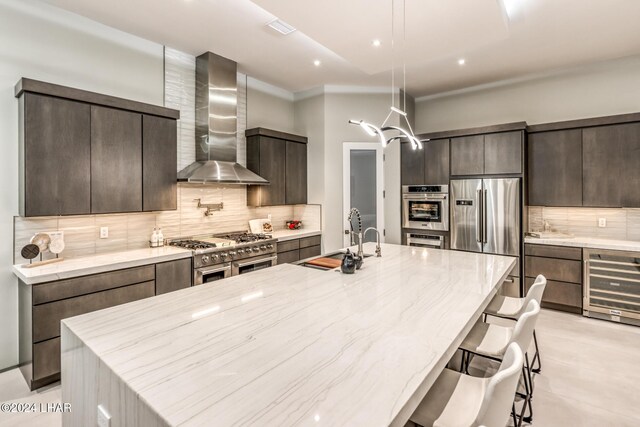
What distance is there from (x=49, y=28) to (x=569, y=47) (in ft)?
17.8

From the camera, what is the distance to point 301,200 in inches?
209

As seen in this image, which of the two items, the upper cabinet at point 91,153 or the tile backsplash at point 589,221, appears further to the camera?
the tile backsplash at point 589,221

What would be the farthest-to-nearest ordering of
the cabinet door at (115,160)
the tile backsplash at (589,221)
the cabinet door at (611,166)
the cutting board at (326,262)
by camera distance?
1. the tile backsplash at (589,221)
2. the cabinet door at (611,166)
3. the cabinet door at (115,160)
4. the cutting board at (326,262)

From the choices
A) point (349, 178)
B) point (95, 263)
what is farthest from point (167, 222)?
point (349, 178)

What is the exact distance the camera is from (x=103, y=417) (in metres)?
1.28

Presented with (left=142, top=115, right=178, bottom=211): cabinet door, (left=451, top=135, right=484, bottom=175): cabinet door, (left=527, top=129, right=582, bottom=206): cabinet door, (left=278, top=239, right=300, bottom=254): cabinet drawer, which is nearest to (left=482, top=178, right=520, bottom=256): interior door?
(left=451, top=135, right=484, bottom=175): cabinet door

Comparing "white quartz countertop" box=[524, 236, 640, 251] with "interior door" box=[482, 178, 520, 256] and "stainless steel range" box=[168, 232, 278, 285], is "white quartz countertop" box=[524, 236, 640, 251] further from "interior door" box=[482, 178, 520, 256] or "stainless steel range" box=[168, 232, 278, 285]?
"stainless steel range" box=[168, 232, 278, 285]

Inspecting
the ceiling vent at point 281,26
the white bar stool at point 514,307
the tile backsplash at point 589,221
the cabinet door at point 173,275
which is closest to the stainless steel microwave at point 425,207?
the tile backsplash at point 589,221

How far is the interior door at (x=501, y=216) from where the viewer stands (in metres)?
4.33

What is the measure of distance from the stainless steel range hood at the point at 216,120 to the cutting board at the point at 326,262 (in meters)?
1.59

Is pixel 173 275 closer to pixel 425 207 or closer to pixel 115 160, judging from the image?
pixel 115 160

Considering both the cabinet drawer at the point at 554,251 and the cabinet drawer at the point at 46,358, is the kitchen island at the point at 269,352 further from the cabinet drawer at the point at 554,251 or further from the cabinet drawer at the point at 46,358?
the cabinet drawer at the point at 554,251

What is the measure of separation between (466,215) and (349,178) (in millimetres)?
1809

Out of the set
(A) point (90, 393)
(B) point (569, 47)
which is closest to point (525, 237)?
(B) point (569, 47)
